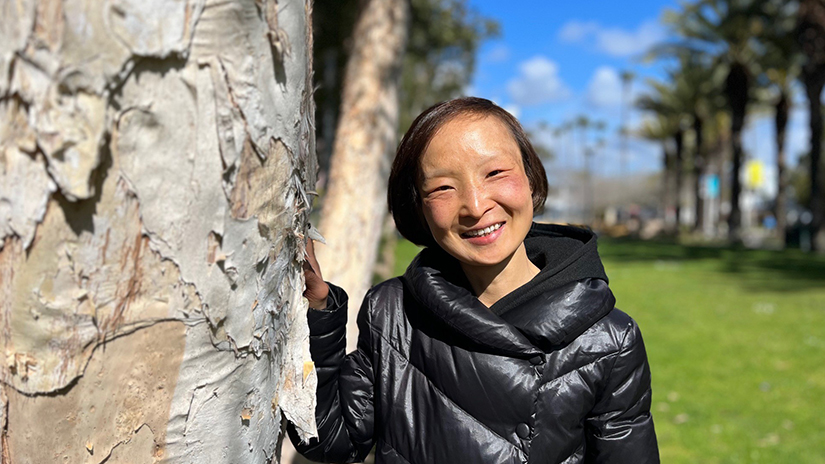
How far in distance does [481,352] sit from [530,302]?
0.17 meters

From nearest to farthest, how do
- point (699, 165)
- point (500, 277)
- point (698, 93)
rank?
point (500, 277), point (698, 93), point (699, 165)

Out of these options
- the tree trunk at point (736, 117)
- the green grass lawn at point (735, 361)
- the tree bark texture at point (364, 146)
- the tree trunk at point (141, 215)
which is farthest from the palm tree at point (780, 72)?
the tree trunk at point (141, 215)

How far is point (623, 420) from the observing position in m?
1.56

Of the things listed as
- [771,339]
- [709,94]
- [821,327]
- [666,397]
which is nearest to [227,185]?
[666,397]

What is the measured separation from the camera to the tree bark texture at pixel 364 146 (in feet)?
13.4

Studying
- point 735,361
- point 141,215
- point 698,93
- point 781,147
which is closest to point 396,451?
point 141,215

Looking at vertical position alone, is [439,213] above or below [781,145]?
above

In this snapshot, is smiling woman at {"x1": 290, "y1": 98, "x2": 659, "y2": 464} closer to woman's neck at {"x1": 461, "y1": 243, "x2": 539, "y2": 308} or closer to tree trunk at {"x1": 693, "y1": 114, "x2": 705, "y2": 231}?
woman's neck at {"x1": 461, "y1": 243, "x2": 539, "y2": 308}

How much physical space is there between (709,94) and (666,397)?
25.0 metres

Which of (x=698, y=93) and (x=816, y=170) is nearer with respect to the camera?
(x=816, y=170)

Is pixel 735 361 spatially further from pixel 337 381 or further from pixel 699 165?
pixel 699 165

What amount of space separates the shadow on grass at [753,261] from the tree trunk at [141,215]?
1348 cm

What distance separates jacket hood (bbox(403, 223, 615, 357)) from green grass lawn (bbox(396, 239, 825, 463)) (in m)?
3.71

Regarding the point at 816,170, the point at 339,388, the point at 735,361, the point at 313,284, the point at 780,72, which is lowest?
the point at 816,170
